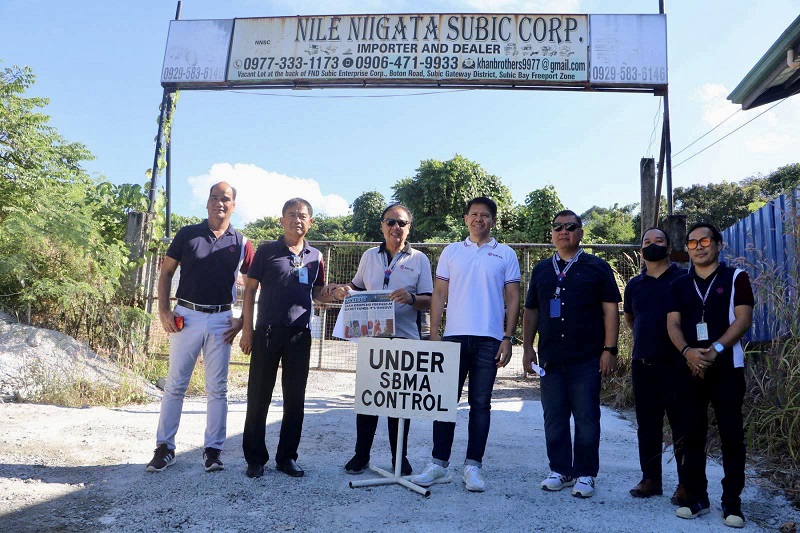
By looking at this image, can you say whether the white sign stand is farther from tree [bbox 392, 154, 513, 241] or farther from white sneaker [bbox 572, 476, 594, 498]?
tree [bbox 392, 154, 513, 241]

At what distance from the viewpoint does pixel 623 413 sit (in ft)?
23.8

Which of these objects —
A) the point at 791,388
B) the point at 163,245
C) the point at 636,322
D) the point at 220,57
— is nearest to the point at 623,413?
the point at 791,388

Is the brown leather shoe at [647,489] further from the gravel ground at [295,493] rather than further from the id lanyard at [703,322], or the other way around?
the id lanyard at [703,322]

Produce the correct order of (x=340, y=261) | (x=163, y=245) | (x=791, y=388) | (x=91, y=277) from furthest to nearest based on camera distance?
1. (x=340, y=261)
2. (x=163, y=245)
3. (x=91, y=277)
4. (x=791, y=388)

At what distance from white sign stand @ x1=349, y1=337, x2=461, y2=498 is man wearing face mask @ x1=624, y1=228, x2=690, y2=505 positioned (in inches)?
49.7

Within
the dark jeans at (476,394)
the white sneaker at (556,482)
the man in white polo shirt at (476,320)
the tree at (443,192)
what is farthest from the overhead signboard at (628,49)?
the tree at (443,192)

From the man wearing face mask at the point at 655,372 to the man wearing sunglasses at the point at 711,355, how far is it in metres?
0.15

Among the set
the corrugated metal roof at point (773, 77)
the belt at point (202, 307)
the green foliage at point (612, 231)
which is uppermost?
the green foliage at point (612, 231)

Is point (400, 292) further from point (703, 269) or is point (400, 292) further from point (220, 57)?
point (220, 57)

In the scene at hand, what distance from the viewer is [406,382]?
13.4 feet

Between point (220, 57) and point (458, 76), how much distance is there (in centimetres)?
417

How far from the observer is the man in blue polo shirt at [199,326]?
173 inches

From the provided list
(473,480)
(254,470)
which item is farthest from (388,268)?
(254,470)

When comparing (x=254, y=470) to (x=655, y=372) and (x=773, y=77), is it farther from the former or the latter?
(x=773, y=77)
